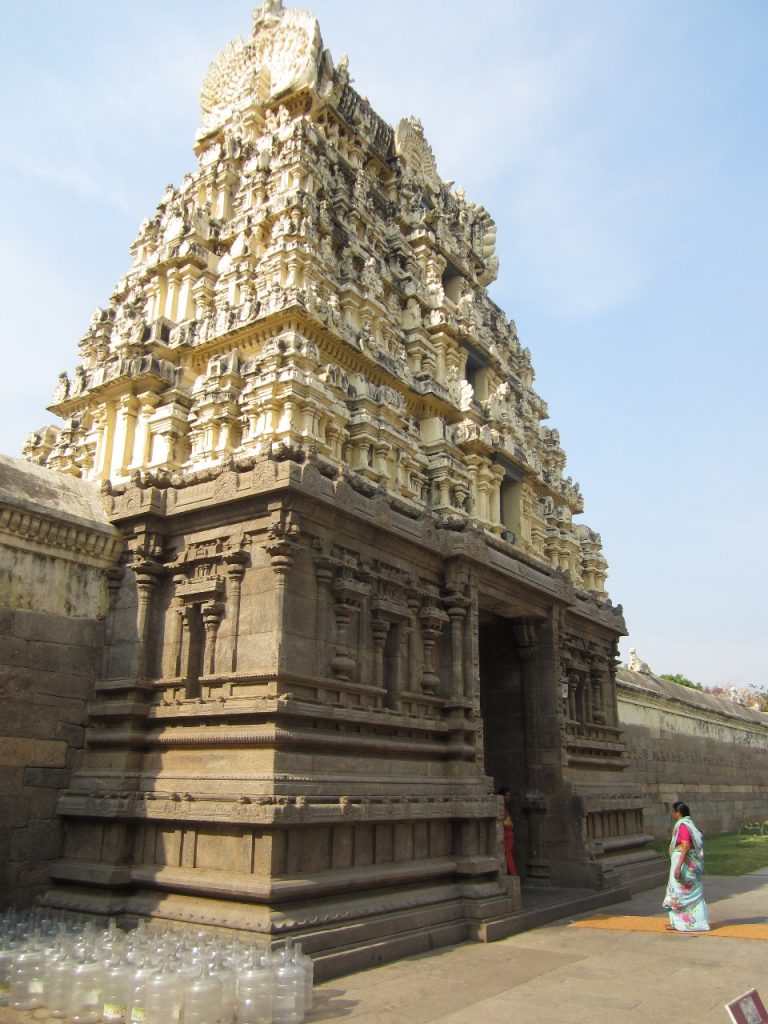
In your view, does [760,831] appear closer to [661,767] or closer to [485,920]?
[661,767]

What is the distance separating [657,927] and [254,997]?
271 inches

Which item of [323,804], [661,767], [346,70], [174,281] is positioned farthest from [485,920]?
[346,70]

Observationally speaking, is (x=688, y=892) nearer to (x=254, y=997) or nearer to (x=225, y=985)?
(x=254, y=997)

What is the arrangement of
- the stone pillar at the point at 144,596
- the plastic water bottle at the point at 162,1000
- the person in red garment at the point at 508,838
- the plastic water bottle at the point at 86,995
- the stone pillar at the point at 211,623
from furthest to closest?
1. the person in red garment at the point at 508,838
2. the stone pillar at the point at 144,596
3. the stone pillar at the point at 211,623
4. the plastic water bottle at the point at 86,995
5. the plastic water bottle at the point at 162,1000

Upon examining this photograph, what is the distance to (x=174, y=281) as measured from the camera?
92.3 ft

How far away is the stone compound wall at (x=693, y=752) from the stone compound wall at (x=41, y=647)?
16289 millimetres

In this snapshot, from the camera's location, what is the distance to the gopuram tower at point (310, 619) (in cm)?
949

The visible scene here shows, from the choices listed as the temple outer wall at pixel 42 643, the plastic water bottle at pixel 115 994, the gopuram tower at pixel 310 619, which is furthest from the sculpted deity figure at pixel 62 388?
the plastic water bottle at pixel 115 994

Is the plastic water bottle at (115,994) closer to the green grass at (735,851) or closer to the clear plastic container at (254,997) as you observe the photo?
the clear plastic container at (254,997)

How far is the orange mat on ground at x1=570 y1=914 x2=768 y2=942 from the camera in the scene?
10898 millimetres

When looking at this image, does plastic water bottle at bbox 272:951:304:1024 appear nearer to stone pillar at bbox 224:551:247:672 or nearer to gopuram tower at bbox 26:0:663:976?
gopuram tower at bbox 26:0:663:976

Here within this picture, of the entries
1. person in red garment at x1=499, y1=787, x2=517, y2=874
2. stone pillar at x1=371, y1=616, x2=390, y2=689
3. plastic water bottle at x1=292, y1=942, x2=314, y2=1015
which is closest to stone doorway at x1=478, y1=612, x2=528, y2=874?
person in red garment at x1=499, y1=787, x2=517, y2=874

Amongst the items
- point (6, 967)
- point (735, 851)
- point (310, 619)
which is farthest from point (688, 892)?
point (735, 851)

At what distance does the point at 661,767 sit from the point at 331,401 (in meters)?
16.4
